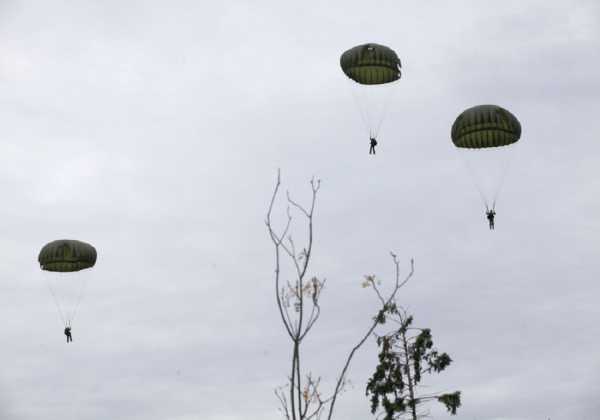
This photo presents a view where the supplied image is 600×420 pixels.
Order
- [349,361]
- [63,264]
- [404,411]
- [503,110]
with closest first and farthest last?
[349,361] → [404,411] → [503,110] → [63,264]

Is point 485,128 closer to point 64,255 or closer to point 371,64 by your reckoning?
point 371,64

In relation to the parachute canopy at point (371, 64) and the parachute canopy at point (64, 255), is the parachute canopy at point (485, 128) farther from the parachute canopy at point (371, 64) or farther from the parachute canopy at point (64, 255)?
the parachute canopy at point (64, 255)

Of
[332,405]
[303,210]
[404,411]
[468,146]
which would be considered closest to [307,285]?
[303,210]

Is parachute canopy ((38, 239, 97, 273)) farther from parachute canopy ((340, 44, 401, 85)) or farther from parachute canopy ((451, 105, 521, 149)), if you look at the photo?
parachute canopy ((451, 105, 521, 149))

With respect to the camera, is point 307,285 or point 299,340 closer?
point 299,340

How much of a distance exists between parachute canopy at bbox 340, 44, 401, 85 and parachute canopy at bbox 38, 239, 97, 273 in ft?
45.0

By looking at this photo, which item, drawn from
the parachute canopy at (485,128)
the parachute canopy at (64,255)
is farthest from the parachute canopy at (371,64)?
the parachute canopy at (64,255)

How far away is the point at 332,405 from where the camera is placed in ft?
46.4

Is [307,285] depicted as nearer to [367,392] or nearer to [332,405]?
[332,405]

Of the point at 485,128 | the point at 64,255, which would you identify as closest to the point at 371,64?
the point at 485,128

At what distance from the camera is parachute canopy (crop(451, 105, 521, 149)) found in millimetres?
36906

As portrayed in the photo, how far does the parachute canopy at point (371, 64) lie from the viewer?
3834 centimetres

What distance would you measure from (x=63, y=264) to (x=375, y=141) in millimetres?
15193

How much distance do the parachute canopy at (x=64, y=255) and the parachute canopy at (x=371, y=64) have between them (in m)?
13.7
